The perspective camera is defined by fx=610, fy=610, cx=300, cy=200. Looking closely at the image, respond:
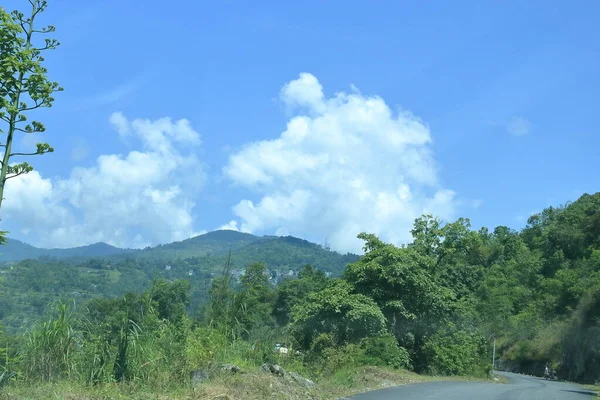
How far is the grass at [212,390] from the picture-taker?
29.0 ft

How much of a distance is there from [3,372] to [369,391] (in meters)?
11.7

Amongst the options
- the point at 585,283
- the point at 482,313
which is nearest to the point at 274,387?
the point at 585,283

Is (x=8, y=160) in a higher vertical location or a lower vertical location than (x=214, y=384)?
higher

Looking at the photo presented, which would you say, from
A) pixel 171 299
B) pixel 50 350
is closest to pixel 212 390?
pixel 50 350

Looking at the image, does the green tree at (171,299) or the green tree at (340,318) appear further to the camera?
the green tree at (340,318)

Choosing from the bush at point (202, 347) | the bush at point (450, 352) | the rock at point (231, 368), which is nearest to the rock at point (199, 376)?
the bush at point (202, 347)

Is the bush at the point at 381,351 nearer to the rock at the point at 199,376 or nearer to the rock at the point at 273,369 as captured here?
the rock at the point at 273,369

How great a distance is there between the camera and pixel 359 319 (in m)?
26.5

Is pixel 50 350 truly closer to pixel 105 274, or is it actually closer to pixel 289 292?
pixel 289 292

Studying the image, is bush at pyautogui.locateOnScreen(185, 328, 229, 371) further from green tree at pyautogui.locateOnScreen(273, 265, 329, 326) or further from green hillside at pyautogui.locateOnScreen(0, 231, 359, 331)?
green tree at pyautogui.locateOnScreen(273, 265, 329, 326)

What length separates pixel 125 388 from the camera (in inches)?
396

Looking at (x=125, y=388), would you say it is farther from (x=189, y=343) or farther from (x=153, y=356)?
(x=189, y=343)

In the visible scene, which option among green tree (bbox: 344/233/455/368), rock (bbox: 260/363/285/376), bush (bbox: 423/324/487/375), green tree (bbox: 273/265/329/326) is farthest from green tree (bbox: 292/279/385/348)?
green tree (bbox: 273/265/329/326)

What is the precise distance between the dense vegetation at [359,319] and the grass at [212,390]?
0.35 meters
